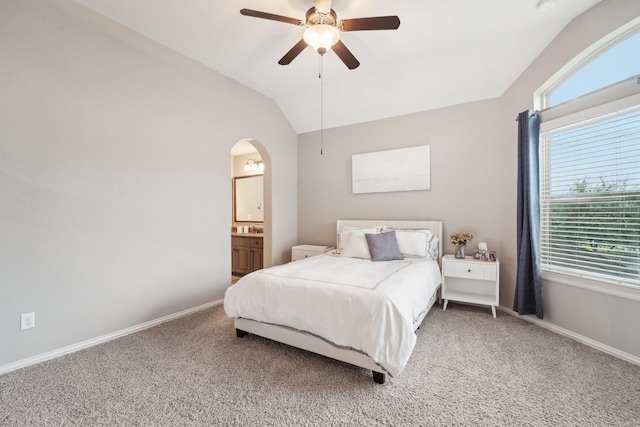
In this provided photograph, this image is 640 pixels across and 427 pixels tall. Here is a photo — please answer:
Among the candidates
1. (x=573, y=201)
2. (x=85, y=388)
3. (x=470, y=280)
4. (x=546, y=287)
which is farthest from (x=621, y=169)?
(x=85, y=388)

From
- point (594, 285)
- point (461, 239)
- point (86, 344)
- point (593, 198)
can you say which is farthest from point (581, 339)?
point (86, 344)

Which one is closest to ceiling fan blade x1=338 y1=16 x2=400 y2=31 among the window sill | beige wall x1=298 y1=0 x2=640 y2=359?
beige wall x1=298 y1=0 x2=640 y2=359

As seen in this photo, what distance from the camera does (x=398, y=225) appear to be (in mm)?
4121

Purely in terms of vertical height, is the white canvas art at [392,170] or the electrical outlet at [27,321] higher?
the white canvas art at [392,170]

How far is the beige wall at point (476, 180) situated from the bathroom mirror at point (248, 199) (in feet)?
3.26

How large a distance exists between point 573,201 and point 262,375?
3.28 m

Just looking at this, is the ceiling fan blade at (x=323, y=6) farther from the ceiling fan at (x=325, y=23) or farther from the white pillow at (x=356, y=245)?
the white pillow at (x=356, y=245)

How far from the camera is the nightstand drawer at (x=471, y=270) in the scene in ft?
10.5

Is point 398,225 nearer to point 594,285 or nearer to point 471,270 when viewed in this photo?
point 471,270

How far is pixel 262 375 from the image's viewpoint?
6.76ft

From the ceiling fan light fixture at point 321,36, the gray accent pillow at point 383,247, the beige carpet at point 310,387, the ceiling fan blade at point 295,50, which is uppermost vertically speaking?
the ceiling fan blade at point 295,50

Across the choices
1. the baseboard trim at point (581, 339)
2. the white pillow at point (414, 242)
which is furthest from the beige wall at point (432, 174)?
the baseboard trim at point (581, 339)

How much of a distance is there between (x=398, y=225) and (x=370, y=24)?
269 cm

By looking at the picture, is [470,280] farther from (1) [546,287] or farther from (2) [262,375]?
(2) [262,375]
